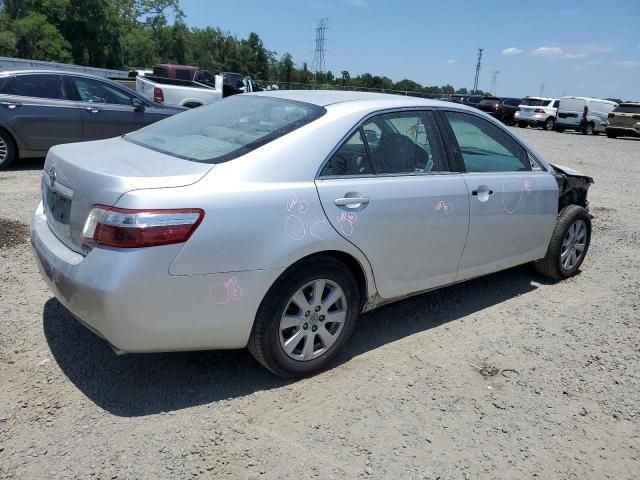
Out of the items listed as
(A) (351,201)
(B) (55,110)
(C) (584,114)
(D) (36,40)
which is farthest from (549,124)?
(D) (36,40)

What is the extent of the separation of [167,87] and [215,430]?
1309 centimetres

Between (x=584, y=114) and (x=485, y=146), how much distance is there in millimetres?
27486

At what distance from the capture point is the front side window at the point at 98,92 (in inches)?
348

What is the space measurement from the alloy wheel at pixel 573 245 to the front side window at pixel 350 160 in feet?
8.72

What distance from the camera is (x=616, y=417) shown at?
3.10 metres

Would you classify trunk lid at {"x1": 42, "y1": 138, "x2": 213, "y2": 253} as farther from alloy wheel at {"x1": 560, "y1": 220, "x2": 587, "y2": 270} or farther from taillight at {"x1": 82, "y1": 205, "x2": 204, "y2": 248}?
alloy wheel at {"x1": 560, "y1": 220, "x2": 587, "y2": 270}

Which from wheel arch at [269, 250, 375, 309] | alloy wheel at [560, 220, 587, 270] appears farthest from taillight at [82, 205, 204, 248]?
alloy wheel at [560, 220, 587, 270]

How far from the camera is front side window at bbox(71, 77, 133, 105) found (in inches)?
348

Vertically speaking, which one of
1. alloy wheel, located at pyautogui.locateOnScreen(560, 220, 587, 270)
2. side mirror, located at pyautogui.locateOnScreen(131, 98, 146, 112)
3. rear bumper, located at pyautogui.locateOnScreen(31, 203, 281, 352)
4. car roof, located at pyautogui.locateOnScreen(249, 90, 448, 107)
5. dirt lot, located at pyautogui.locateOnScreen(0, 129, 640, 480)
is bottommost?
dirt lot, located at pyautogui.locateOnScreen(0, 129, 640, 480)

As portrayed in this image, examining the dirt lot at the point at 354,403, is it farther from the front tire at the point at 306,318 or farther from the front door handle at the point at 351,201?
the front door handle at the point at 351,201

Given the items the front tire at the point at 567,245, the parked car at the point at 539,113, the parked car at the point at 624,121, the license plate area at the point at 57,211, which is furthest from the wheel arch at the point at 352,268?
the parked car at the point at 539,113

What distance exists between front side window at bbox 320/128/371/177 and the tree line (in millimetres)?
41518

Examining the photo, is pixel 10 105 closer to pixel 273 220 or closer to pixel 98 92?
pixel 98 92

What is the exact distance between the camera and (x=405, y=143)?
364 centimetres
